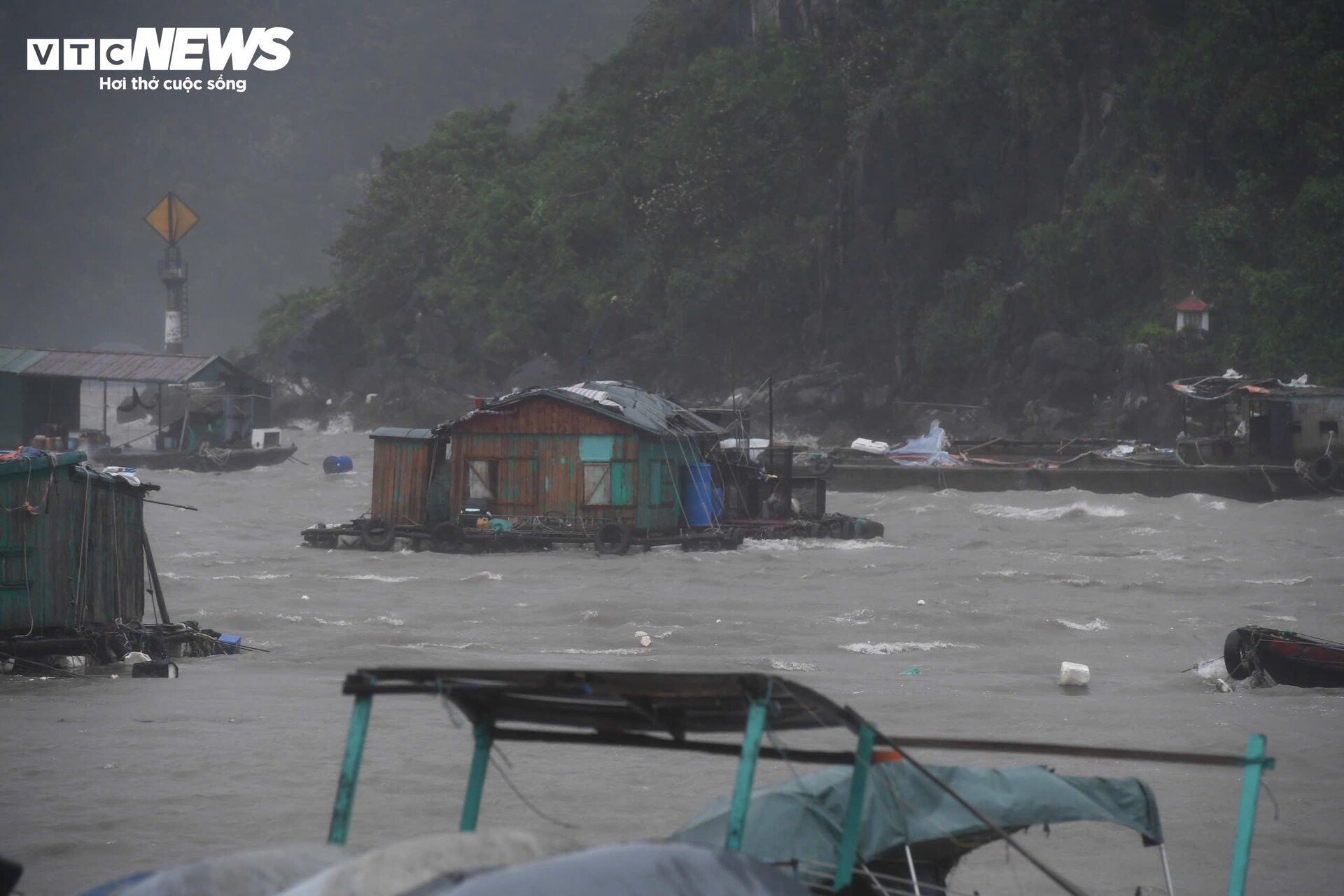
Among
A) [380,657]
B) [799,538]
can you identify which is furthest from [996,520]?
[380,657]

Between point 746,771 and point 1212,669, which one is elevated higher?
point 746,771

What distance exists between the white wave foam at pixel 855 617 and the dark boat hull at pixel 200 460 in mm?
32504

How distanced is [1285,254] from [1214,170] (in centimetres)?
486

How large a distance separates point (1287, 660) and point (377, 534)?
17.2m

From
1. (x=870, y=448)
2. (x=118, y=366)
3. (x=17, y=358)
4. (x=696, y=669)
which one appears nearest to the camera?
(x=696, y=669)

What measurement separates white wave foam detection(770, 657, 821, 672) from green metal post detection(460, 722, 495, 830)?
34.8 feet

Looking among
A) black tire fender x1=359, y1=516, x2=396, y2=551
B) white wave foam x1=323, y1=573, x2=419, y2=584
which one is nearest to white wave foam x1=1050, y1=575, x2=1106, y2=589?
white wave foam x1=323, y1=573, x2=419, y2=584

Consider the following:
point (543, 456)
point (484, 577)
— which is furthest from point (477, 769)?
point (543, 456)

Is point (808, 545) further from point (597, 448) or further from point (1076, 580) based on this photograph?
point (1076, 580)

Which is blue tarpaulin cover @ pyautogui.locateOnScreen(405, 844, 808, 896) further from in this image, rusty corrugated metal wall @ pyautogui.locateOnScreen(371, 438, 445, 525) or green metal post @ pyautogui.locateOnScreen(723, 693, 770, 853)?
rusty corrugated metal wall @ pyautogui.locateOnScreen(371, 438, 445, 525)

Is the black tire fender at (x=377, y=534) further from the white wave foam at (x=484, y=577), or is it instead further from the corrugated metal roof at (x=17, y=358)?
the corrugated metal roof at (x=17, y=358)

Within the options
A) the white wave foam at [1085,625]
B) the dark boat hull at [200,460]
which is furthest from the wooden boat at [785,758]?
the dark boat hull at [200,460]

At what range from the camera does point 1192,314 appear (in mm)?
48781

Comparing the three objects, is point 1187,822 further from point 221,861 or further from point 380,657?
point 380,657
